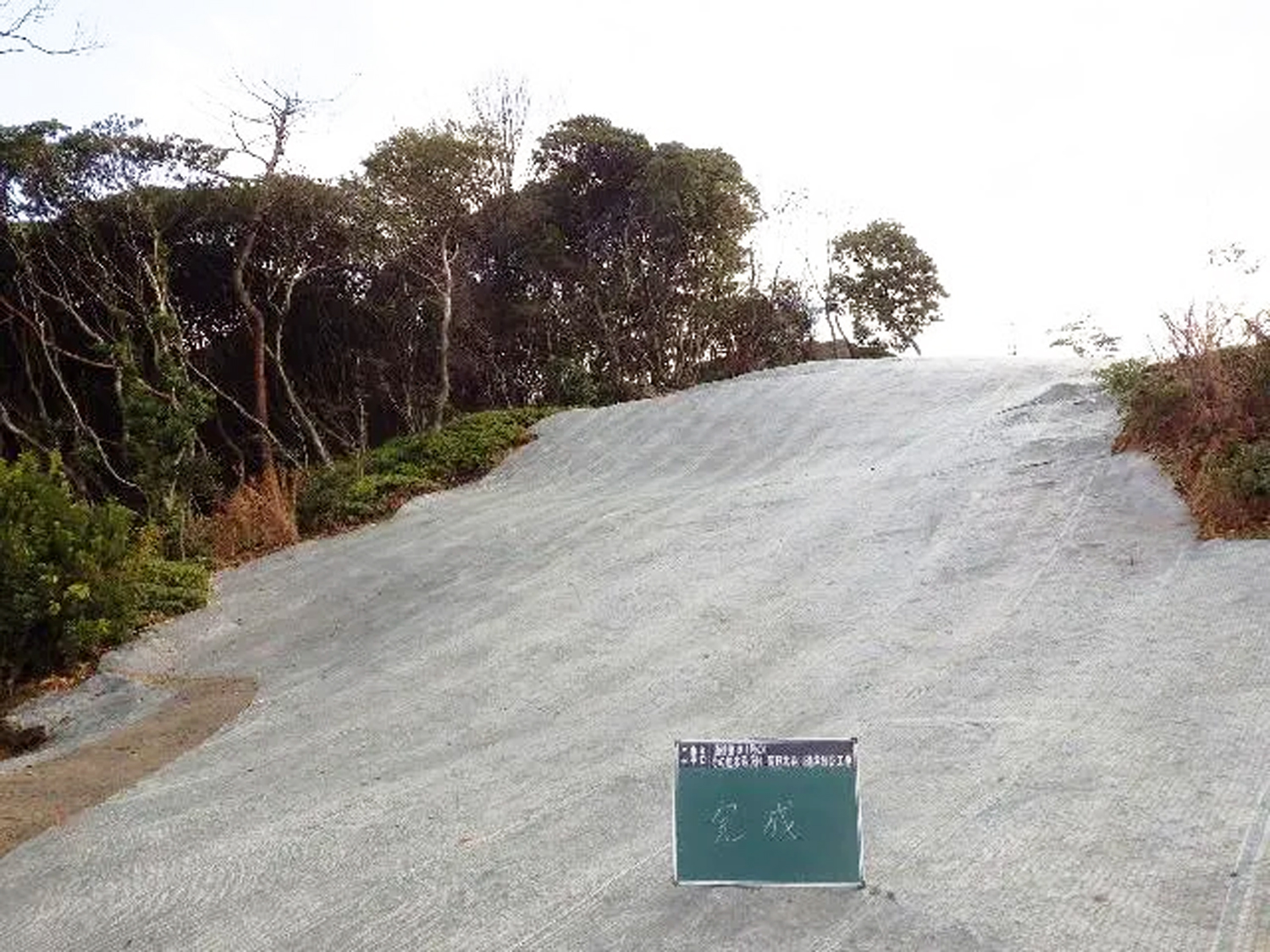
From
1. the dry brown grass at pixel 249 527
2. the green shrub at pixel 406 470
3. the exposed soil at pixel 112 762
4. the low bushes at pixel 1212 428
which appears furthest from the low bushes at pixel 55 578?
the low bushes at pixel 1212 428

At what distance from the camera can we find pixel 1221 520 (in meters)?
5.76

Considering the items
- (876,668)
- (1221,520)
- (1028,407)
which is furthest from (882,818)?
(1028,407)

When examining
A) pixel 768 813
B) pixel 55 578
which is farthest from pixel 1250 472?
pixel 55 578

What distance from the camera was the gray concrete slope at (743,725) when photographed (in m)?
3.28

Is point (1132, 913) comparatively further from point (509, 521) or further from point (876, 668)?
point (509, 521)

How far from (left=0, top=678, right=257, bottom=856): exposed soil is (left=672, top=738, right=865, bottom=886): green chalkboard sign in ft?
10.8

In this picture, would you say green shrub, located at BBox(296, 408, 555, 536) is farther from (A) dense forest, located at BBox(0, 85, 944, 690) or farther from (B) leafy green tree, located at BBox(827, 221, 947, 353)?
(B) leafy green tree, located at BBox(827, 221, 947, 353)

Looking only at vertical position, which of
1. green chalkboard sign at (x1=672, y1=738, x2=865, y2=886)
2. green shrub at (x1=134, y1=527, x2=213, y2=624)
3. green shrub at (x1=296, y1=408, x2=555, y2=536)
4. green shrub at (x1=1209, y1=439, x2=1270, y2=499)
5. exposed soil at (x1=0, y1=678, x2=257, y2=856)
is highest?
green shrub at (x1=296, y1=408, x2=555, y2=536)

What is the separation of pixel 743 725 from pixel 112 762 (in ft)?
11.5

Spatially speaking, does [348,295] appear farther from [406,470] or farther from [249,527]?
[249,527]

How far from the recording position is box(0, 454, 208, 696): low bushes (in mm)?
7230

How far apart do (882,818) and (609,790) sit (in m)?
1.15

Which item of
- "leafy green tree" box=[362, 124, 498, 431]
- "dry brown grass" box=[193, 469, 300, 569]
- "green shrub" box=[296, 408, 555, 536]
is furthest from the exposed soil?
"leafy green tree" box=[362, 124, 498, 431]

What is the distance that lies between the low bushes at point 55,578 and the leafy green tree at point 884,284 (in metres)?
18.7
